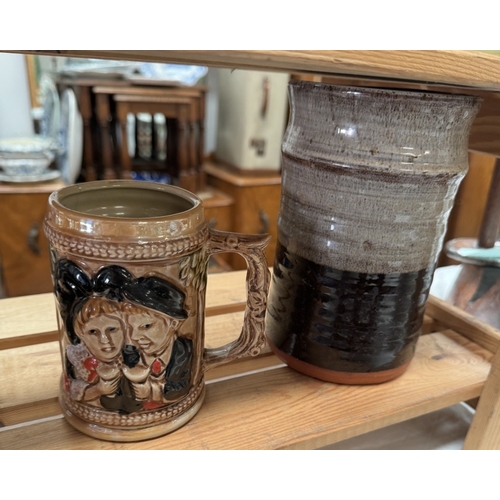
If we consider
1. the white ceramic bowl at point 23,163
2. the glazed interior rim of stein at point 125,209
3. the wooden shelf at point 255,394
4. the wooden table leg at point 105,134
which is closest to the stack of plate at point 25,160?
the white ceramic bowl at point 23,163

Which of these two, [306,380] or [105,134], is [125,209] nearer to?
[306,380]

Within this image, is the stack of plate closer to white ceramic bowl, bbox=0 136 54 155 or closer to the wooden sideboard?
white ceramic bowl, bbox=0 136 54 155

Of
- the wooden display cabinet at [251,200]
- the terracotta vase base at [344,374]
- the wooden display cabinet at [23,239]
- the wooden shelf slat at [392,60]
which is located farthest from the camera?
the wooden display cabinet at [251,200]

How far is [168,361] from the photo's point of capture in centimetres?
35

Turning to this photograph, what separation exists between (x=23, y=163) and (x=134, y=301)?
43.0 inches

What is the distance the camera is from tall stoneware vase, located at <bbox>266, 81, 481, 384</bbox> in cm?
37

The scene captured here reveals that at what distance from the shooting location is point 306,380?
18.2 inches

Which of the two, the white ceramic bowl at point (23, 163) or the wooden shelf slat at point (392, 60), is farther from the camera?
the white ceramic bowl at point (23, 163)

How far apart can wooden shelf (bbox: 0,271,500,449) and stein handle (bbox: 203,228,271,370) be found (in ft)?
0.17

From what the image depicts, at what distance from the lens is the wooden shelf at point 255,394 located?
38 cm

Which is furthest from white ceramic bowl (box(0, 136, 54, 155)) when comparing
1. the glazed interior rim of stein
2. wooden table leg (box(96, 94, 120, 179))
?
the glazed interior rim of stein

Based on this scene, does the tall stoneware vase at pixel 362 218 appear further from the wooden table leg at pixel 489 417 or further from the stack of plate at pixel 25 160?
the stack of plate at pixel 25 160

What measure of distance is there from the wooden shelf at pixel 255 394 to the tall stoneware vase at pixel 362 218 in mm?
29

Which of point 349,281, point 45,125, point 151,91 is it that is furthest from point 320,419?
point 45,125
